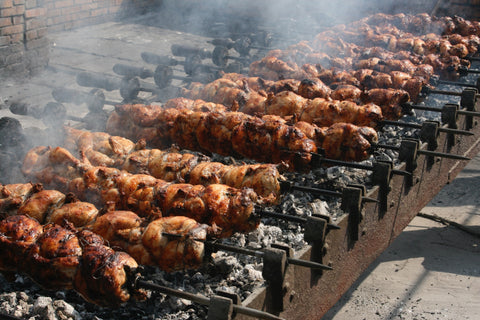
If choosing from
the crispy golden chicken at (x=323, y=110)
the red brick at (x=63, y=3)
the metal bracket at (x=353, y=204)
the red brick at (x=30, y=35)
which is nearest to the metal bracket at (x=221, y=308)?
the metal bracket at (x=353, y=204)

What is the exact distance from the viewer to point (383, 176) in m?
3.73

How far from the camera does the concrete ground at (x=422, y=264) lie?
522 centimetres

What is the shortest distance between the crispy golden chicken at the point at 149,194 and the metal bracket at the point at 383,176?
1039 mm

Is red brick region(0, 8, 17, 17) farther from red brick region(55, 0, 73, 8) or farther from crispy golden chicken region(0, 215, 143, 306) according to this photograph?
crispy golden chicken region(0, 215, 143, 306)

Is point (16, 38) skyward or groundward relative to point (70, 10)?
groundward

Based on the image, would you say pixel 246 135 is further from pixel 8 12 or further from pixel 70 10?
pixel 70 10

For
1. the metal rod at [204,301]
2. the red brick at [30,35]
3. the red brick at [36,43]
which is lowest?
the metal rod at [204,301]

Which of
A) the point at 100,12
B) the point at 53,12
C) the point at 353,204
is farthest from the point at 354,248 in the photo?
Result: the point at 100,12

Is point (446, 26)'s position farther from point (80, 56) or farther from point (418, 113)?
point (80, 56)

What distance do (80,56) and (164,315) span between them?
916 cm

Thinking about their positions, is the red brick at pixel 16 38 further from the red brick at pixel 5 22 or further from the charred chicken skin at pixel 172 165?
the charred chicken skin at pixel 172 165

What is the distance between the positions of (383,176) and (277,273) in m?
1.47

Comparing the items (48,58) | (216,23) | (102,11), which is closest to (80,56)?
(48,58)

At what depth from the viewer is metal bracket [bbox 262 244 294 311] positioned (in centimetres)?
268
